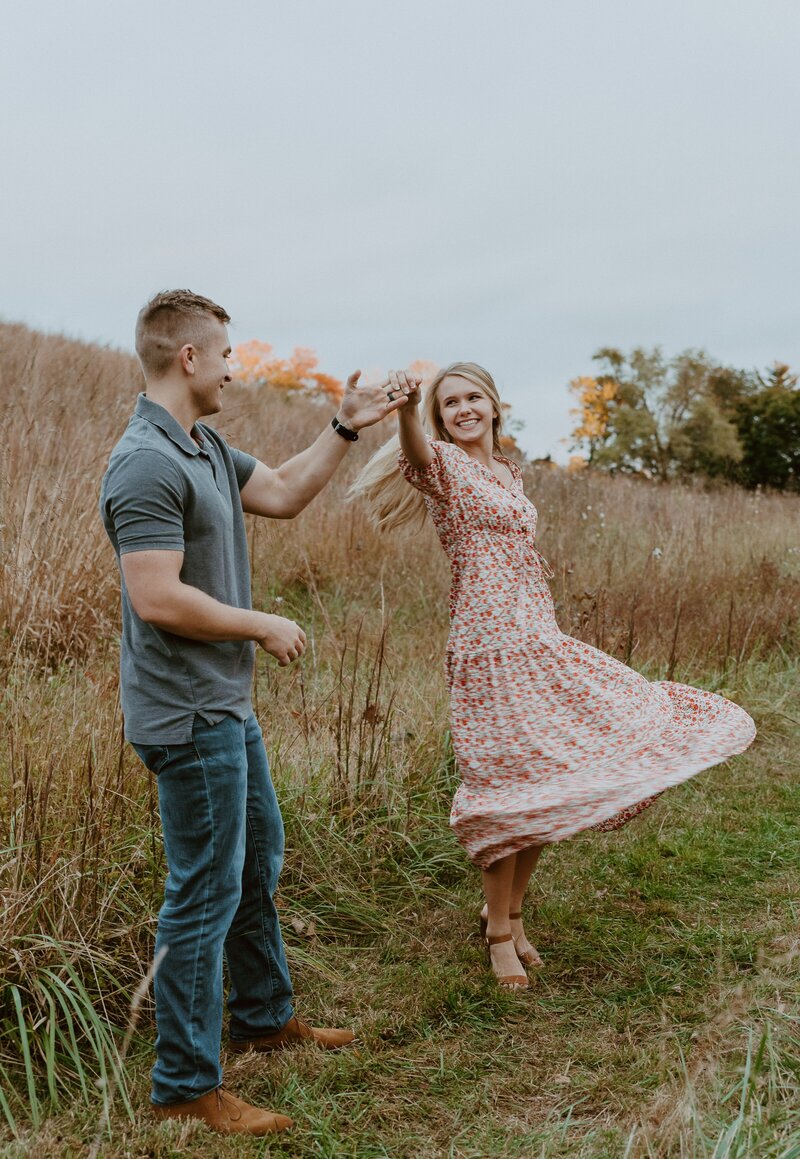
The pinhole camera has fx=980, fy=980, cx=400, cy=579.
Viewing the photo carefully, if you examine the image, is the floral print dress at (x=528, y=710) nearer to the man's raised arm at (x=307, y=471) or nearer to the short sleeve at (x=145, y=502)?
the man's raised arm at (x=307, y=471)

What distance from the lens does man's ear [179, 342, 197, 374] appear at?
238 cm

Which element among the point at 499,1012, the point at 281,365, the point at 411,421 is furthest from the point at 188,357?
the point at 281,365

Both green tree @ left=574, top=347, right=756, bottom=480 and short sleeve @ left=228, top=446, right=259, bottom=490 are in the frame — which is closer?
short sleeve @ left=228, top=446, right=259, bottom=490

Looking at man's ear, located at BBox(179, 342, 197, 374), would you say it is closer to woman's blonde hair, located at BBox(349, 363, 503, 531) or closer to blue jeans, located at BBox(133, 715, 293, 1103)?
blue jeans, located at BBox(133, 715, 293, 1103)

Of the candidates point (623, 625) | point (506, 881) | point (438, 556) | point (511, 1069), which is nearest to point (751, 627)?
point (623, 625)

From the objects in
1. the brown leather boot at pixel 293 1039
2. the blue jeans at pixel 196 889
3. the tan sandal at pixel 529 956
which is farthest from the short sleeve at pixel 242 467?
the tan sandal at pixel 529 956

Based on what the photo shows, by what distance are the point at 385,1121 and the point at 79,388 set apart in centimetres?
747

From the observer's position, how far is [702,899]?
3.97 meters

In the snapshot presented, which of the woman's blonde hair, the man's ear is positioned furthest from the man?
the woman's blonde hair

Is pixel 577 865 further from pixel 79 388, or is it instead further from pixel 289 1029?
pixel 79 388

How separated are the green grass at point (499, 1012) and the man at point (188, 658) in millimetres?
220

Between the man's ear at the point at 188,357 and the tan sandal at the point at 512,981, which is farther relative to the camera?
the tan sandal at the point at 512,981

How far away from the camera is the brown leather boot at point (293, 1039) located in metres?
2.84

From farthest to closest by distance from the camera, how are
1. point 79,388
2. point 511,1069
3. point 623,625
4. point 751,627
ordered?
point 79,388 < point 751,627 < point 623,625 < point 511,1069
